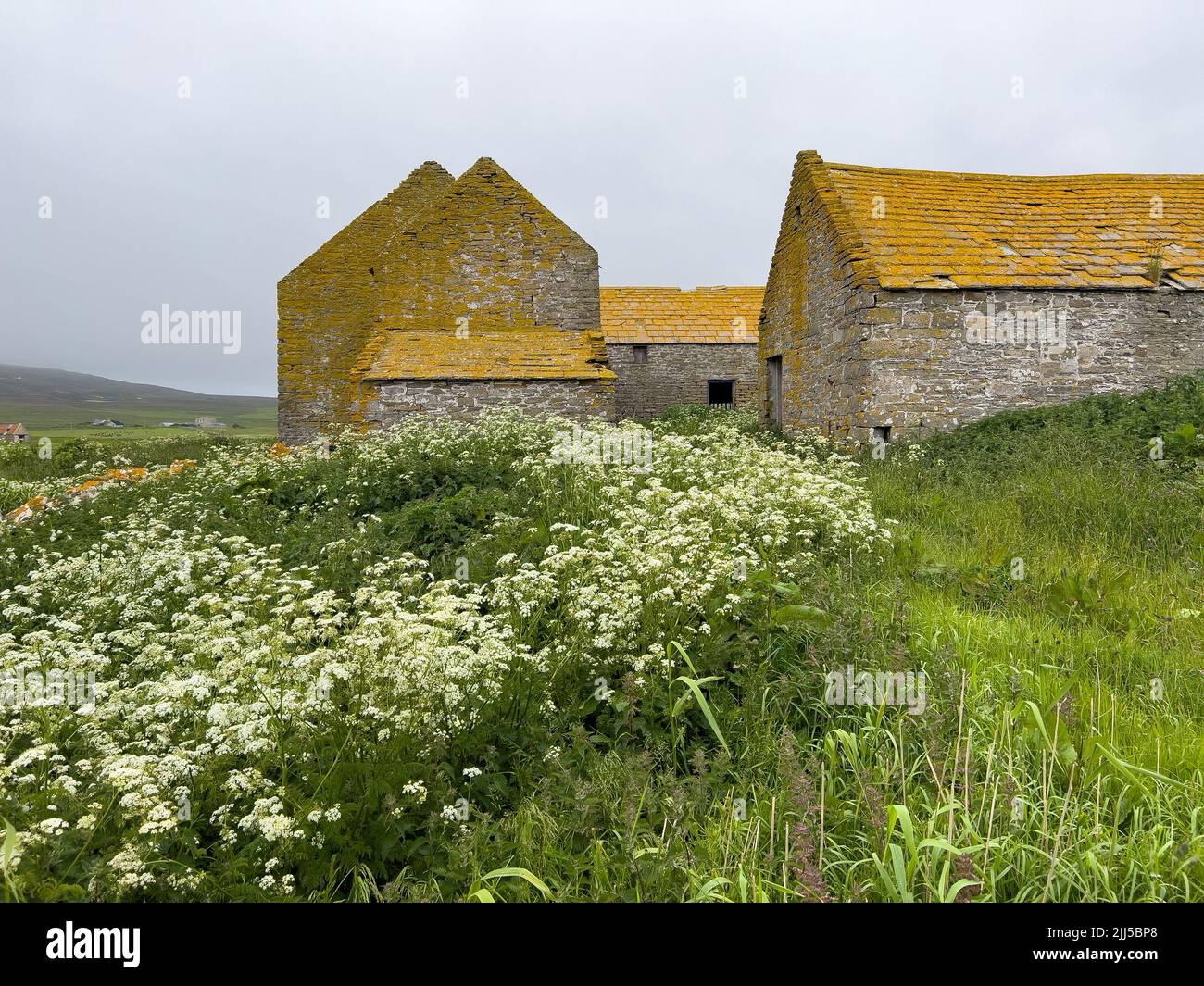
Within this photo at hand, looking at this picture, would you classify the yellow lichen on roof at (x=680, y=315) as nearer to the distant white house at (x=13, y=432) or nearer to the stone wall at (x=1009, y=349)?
the stone wall at (x=1009, y=349)

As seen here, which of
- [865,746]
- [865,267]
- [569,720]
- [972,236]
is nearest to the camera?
[865,746]

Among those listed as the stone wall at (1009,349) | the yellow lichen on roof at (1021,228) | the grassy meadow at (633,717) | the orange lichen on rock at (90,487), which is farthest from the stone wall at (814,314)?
the orange lichen on rock at (90,487)

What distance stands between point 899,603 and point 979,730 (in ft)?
3.82

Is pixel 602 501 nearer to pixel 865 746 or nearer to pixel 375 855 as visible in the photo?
pixel 865 746

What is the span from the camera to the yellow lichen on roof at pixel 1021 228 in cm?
1229

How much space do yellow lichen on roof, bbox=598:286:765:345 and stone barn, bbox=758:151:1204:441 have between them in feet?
47.0

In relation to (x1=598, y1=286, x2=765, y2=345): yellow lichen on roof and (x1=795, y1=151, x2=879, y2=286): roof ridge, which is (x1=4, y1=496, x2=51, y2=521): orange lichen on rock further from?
(x1=598, y1=286, x2=765, y2=345): yellow lichen on roof

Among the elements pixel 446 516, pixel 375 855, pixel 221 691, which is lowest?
pixel 375 855

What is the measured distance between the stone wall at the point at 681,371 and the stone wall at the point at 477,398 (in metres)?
13.9

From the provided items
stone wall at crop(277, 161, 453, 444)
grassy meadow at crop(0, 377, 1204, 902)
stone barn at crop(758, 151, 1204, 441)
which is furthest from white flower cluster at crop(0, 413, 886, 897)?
stone wall at crop(277, 161, 453, 444)

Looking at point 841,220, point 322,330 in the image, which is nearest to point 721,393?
point 322,330
